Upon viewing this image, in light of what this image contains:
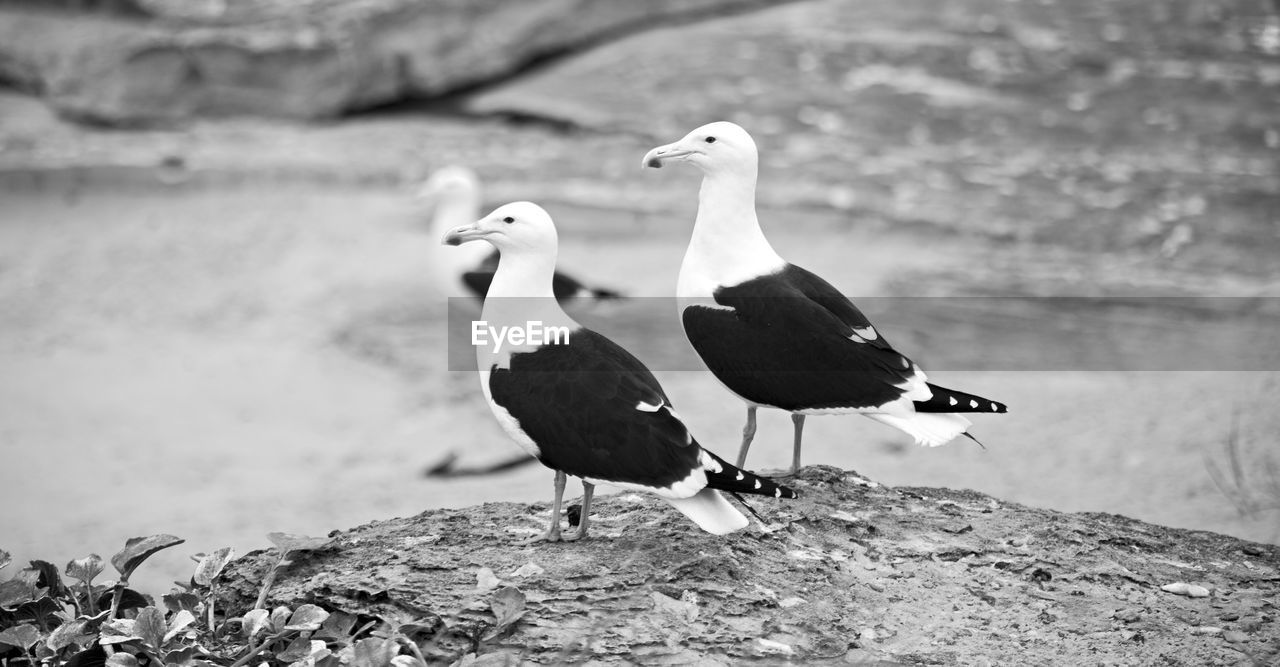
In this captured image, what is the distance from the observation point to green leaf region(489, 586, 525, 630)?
326 cm

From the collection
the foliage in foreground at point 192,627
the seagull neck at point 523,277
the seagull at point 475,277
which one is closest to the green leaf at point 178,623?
the foliage in foreground at point 192,627

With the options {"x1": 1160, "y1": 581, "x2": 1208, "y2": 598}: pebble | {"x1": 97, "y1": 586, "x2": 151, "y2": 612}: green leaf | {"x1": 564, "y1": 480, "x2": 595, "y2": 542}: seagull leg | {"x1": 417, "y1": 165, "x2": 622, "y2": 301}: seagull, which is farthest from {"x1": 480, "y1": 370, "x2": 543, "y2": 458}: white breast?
{"x1": 417, "y1": 165, "x2": 622, "y2": 301}: seagull

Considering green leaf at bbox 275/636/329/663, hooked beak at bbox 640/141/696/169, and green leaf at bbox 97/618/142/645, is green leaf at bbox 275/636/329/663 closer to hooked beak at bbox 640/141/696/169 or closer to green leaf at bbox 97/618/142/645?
green leaf at bbox 97/618/142/645

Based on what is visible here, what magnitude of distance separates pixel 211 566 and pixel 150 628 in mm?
389

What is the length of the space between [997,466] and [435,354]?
2.87 m

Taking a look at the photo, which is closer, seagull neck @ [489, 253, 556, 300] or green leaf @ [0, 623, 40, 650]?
green leaf @ [0, 623, 40, 650]

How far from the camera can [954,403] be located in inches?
152

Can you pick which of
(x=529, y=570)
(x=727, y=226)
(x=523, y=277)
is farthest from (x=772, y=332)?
(x=529, y=570)

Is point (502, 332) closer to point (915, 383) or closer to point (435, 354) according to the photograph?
point (915, 383)

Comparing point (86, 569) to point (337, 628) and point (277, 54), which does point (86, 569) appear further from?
point (277, 54)

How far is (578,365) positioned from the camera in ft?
11.8

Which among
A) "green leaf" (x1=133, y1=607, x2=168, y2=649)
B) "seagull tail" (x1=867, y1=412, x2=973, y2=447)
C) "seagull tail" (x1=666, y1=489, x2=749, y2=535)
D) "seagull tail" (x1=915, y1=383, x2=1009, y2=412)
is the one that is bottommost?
"green leaf" (x1=133, y1=607, x2=168, y2=649)

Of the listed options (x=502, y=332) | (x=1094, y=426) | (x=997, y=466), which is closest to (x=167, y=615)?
(x=502, y=332)

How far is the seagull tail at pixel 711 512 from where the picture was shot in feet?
11.1
